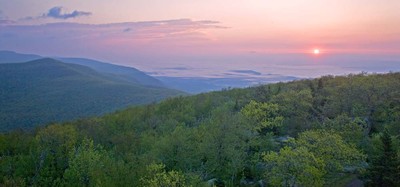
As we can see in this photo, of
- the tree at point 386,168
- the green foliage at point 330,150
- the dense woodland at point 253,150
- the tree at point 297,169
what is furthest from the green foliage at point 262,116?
the tree at point 386,168

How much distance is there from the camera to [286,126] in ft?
208

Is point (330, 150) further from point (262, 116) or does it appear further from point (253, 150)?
point (262, 116)

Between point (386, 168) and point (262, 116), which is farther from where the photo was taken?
point (262, 116)

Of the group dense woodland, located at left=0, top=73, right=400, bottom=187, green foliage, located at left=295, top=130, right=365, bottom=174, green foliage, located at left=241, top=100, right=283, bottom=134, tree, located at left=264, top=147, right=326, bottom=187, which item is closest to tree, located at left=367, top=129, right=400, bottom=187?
dense woodland, located at left=0, top=73, right=400, bottom=187

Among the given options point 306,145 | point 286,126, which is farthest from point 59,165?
point 306,145

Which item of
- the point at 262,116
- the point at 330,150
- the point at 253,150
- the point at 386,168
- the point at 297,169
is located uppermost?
the point at 262,116

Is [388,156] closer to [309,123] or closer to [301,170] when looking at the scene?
[301,170]

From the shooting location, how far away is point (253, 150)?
2287 inches

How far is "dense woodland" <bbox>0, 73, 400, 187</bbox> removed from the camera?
123 ft

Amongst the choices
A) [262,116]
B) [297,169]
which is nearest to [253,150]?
[262,116]

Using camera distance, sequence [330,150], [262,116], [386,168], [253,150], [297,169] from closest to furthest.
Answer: [297,169]
[386,168]
[330,150]
[253,150]
[262,116]

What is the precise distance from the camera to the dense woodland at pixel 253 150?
37.4 m

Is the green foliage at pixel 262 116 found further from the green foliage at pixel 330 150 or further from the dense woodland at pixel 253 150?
the green foliage at pixel 330 150

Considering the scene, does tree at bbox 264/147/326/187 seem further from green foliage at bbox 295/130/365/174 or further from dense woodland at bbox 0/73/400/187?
green foliage at bbox 295/130/365/174
